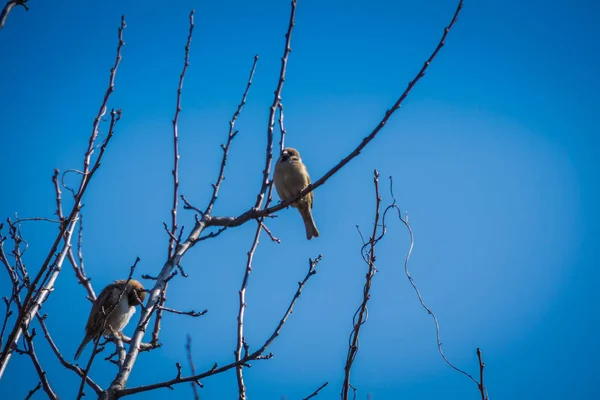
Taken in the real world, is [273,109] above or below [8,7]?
above

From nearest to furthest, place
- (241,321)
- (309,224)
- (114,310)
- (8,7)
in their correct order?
(8,7) < (241,321) < (114,310) < (309,224)

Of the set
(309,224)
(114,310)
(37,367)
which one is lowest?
(37,367)

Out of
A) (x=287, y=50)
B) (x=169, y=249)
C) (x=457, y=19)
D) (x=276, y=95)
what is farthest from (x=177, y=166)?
(x=457, y=19)

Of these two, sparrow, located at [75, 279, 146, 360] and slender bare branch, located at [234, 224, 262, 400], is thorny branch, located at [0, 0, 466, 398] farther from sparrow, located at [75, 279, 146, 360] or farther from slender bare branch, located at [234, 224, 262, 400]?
sparrow, located at [75, 279, 146, 360]

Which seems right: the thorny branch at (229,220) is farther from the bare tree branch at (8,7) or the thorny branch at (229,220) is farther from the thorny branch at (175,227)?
the bare tree branch at (8,7)

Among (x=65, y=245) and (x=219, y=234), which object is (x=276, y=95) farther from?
(x=65, y=245)

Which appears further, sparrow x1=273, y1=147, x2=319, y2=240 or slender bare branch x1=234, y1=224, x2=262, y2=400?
sparrow x1=273, y1=147, x2=319, y2=240

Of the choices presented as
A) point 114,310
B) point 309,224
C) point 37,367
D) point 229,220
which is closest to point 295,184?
point 309,224

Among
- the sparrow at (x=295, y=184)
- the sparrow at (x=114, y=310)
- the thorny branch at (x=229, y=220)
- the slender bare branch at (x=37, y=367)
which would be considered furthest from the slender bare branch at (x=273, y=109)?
the sparrow at (x=295, y=184)

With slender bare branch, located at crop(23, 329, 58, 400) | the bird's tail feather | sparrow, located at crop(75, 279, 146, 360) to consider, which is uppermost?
the bird's tail feather

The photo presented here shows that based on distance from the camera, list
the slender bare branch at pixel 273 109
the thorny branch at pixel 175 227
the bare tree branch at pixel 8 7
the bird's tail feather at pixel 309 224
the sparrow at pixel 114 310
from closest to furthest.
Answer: the bare tree branch at pixel 8 7 < the thorny branch at pixel 175 227 < the slender bare branch at pixel 273 109 < the sparrow at pixel 114 310 < the bird's tail feather at pixel 309 224

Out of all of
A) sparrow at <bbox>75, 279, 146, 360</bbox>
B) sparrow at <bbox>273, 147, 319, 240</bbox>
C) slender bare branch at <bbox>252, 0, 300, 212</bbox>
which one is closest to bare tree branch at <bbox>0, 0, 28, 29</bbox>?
slender bare branch at <bbox>252, 0, 300, 212</bbox>

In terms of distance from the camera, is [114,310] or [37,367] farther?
[114,310]

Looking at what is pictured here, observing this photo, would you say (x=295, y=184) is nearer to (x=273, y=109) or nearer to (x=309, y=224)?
(x=309, y=224)
